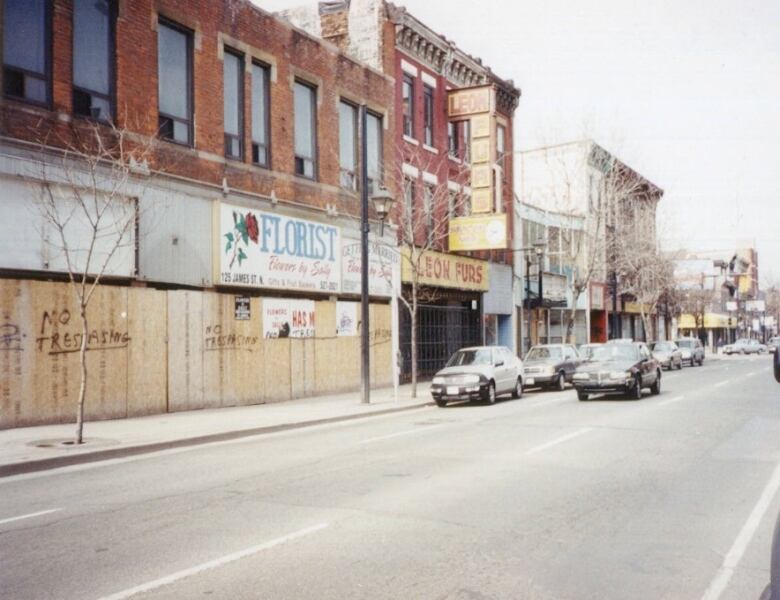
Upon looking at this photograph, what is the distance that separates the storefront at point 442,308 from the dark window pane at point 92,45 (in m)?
12.9

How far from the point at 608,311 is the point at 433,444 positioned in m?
40.6

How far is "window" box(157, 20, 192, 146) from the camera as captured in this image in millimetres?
18531

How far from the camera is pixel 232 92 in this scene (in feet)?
68.3

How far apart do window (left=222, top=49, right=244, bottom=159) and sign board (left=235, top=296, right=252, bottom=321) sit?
3858mm

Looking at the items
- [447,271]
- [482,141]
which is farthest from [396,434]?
[482,141]

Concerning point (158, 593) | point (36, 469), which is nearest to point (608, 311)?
point (36, 469)

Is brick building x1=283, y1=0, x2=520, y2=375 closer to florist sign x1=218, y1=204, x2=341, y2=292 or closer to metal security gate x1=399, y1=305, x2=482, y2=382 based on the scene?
metal security gate x1=399, y1=305, x2=482, y2=382

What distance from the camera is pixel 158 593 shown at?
5.20 m

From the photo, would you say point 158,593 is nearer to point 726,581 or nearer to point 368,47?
point 726,581

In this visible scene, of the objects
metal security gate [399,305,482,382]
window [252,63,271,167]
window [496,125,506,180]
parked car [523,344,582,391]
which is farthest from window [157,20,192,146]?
window [496,125,506,180]

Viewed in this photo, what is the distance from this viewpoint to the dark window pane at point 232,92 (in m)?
20.6

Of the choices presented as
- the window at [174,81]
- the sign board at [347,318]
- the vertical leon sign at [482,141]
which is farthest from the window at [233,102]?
the vertical leon sign at [482,141]

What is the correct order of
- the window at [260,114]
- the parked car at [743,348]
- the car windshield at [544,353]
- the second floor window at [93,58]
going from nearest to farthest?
the second floor window at [93,58]
the window at [260,114]
the car windshield at [544,353]
the parked car at [743,348]

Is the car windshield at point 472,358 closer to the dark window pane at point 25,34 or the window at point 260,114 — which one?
the window at point 260,114
